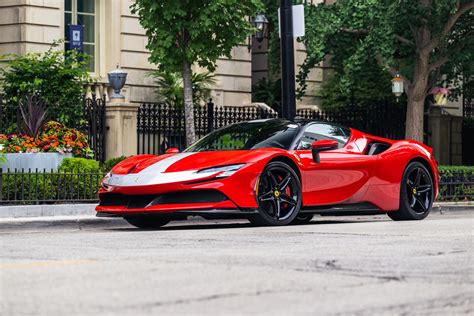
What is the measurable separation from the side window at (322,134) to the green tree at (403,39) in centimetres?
1229

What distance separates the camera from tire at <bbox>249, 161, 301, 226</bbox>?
1365cm

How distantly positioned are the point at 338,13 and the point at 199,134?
199 inches

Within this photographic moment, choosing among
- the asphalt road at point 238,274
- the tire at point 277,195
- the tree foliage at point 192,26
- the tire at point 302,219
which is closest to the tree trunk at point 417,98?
the tree foliage at point 192,26

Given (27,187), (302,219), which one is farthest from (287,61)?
(27,187)

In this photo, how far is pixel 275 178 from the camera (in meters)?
13.9

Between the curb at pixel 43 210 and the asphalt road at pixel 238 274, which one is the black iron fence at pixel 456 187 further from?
the asphalt road at pixel 238 274

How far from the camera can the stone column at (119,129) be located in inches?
933

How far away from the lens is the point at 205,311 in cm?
618

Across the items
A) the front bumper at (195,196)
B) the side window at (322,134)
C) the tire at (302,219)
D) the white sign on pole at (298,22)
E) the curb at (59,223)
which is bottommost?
the curb at (59,223)

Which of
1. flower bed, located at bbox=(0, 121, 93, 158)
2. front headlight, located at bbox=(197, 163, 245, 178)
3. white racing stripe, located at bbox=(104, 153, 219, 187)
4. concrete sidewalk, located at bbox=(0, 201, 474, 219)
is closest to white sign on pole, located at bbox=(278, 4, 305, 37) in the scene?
flower bed, located at bbox=(0, 121, 93, 158)

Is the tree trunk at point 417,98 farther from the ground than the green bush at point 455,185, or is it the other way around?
the tree trunk at point 417,98

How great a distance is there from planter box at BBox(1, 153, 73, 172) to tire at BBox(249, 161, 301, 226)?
20.3 feet

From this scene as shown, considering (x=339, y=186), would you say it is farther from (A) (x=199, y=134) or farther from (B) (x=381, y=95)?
(B) (x=381, y=95)

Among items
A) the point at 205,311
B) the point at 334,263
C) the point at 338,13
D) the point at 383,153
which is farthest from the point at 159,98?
the point at 205,311
